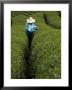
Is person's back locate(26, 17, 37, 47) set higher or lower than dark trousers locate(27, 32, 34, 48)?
higher

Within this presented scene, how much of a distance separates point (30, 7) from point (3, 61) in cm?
30

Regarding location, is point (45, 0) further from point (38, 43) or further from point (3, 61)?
point (3, 61)

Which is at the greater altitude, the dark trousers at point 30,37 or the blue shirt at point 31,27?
the blue shirt at point 31,27

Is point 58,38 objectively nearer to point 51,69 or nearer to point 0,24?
point 51,69

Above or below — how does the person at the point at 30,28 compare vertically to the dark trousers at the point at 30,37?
above

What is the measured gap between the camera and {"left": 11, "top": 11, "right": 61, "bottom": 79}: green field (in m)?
1.14

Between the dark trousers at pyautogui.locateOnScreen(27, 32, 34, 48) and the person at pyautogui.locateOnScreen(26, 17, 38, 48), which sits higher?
the person at pyautogui.locateOnScreen(26, 17, 38, 48)

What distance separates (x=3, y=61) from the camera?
1.13 metres

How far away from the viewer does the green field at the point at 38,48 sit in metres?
1.14

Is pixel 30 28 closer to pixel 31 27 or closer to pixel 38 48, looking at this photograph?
pixel 31 27

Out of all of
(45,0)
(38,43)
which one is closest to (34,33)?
(38,43)

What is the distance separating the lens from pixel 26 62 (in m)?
1.14

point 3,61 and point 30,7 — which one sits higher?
point 30,7

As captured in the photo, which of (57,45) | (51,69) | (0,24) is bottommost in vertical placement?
(51,69)
